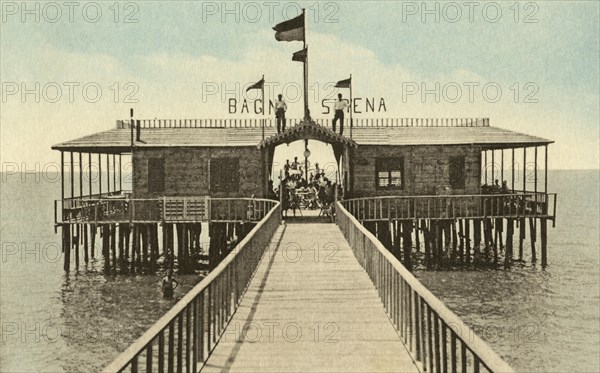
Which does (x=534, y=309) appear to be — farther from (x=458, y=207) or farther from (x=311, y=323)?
(x=311, y=323)

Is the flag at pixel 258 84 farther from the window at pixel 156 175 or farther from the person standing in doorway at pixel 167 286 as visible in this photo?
the person standing in doorway at pixel 167 286

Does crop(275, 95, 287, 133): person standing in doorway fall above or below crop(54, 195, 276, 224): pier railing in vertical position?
above

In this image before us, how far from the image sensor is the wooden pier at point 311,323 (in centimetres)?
718

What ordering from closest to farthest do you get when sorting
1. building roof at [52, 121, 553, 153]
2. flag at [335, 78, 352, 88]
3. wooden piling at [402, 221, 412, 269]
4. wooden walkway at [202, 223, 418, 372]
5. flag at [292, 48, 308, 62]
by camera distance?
1. wooden walkway at [202, 223, 418, 372]
2. flag at [292, 48, 308, 62]
3. flag at [335, 78, 352, 88]
4. wooden piling at [402, 221, 412, 269]
5. building roof at [52, 121, 553, 153]

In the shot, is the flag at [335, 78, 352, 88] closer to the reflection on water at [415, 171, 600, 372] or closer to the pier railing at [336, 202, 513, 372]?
the reflection on water at [415, 171, 600, 372]

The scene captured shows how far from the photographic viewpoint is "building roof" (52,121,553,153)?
33219 mm

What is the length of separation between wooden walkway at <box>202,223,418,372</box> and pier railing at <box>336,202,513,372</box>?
0.63 feet

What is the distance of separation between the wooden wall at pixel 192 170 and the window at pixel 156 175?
0.14 metres

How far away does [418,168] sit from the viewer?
1302 inches

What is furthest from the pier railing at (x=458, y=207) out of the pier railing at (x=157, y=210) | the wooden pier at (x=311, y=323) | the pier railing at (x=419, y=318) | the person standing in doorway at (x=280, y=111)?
the pier railing at (x=419, y=318)

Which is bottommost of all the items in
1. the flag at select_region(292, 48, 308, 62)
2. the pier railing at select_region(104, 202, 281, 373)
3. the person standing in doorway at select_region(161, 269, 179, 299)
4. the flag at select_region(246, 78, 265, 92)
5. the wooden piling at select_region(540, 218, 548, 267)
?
the person standing in doorway at select_region(161, 269, 179, 299)

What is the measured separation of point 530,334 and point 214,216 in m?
14.5

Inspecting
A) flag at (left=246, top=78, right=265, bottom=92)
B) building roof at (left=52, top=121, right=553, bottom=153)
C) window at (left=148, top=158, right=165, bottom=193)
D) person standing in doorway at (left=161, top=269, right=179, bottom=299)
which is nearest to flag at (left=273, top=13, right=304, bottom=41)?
flag at (left=246, top=78, right=265, bottom=92)

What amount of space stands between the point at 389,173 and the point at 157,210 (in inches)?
412
